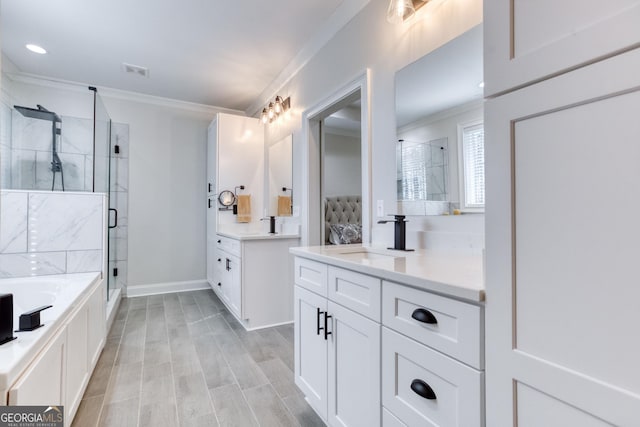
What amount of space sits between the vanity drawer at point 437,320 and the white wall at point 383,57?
635mm

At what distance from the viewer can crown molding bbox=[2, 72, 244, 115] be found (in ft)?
11.4

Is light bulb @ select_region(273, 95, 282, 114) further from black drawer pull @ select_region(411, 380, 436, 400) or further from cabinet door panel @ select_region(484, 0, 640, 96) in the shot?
black drawer pull @ select_region(411, 380, 436, 400)

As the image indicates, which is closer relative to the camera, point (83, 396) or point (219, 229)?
point (83, 396)

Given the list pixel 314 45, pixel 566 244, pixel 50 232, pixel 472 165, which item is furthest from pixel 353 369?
pixel 314 45

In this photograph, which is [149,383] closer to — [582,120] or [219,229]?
[219,229]

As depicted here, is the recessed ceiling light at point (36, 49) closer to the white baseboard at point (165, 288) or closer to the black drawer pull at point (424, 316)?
the white baseboard at point (165, 288)

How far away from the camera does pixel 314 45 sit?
8.93 ft

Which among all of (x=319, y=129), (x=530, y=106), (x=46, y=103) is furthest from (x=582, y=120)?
(x=46, y=103)

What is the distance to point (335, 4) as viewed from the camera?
7.52 feet

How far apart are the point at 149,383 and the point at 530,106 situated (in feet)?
7.95

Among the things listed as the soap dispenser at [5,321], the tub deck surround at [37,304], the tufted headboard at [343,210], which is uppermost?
the tufted headboard at [343,210]

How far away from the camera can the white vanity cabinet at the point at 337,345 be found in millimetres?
1140

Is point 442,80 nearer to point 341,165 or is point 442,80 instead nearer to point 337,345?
point 337,345

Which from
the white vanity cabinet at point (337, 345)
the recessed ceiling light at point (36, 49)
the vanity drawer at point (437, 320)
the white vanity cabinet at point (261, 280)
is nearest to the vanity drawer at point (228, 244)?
the white vanity cabinet at point (261, 280)
